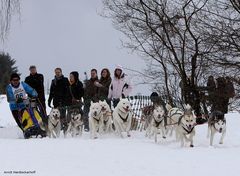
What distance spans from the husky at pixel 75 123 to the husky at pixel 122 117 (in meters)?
0.83

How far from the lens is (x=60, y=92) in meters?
12.4

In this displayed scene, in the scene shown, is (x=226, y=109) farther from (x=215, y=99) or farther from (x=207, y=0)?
(x=207, y=0)

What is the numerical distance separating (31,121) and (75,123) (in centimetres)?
100

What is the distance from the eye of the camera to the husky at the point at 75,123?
1138 centimetres

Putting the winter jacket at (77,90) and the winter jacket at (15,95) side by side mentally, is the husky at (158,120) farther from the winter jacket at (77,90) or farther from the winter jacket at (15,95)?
the winter jacket at (15,95)

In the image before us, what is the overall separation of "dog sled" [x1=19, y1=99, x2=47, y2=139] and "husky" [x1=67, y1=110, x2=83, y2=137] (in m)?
0.65

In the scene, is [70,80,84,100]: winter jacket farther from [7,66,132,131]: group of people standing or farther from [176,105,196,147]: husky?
[176,105,196,147]: husky

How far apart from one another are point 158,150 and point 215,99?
552 centimetres

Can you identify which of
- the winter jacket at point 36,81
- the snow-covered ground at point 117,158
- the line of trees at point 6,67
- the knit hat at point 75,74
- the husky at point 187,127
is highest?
the line of trees at point 6,67

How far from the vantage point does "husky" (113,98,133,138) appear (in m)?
11.4

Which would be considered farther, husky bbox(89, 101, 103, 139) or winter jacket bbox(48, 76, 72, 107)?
winter jacket bbox(48, 76, 72, 107)

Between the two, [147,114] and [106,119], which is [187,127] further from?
[147,114]

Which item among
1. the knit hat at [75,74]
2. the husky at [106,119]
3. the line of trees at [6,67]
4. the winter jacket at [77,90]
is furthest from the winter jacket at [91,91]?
the line of trees at [6,67]

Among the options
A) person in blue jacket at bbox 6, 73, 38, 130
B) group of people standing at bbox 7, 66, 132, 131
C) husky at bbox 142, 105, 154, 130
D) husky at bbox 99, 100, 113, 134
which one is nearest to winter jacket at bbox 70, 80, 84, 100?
group of people standing at bbox 7, 66, 132, 131
